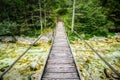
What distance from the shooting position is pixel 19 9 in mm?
24219

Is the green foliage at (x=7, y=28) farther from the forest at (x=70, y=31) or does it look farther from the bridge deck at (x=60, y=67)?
the bridge deck at (x=60, y=67)

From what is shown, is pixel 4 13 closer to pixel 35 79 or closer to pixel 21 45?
pixel 21 45

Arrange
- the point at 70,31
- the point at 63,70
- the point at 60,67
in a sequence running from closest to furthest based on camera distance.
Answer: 1. the point at 63,70
2. the point at 60,67
3. the point at 70,31

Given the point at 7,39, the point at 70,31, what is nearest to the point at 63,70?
the point at 70,31

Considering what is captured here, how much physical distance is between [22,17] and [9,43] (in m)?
5.52

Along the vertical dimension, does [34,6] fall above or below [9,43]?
above

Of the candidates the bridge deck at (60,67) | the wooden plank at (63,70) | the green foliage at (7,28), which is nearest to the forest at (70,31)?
the green foliage at (7,28)

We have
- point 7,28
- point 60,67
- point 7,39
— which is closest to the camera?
point 60,67

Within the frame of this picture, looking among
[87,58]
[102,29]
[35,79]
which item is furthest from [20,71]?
[102,29]

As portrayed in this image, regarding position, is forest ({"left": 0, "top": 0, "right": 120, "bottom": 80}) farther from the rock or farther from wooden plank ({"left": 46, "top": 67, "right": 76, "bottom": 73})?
wooden plank ({"left": 46, "top": 67, "right": 76, "bottom": 73})

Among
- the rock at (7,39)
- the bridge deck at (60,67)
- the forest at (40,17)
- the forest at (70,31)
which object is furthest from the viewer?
the forest at (40,17)

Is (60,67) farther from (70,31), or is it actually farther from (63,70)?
(70,31)

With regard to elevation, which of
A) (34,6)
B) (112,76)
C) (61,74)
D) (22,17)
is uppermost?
(34,6)

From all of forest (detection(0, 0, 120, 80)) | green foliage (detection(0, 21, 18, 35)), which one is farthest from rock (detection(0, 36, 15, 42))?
green foliage (detection(0, 21, 18, 35))
